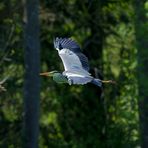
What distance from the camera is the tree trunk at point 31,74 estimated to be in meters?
11.9

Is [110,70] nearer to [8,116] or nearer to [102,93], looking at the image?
[102,93]

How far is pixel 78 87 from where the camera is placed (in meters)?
15.0

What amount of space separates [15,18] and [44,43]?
128 cm

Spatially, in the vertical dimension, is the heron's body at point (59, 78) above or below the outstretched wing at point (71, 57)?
below

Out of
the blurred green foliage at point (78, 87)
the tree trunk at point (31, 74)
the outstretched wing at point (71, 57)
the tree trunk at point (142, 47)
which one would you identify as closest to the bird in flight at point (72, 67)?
the outstretched wing at point (71, 57)

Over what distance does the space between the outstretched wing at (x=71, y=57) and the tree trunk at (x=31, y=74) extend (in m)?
5.83

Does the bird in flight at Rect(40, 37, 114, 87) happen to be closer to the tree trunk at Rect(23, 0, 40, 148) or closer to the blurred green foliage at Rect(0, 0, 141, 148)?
the tree trunk at Rect(23, 0, 40, 148)

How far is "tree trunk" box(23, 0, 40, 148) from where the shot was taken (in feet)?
39.1

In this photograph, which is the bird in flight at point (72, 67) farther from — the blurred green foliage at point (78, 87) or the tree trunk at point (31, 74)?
the blurred green foliage at point (78, 87)

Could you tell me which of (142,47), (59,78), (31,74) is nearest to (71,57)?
(59,78)

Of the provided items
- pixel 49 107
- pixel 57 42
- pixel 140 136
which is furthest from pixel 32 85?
pixel 57 42

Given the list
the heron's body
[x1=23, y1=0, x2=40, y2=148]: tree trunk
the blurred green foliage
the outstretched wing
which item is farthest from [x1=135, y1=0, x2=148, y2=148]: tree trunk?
the heron's body

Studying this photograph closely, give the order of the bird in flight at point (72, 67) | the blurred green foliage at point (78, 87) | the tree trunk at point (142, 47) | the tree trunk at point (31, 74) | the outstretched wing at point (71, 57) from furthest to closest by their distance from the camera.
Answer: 1. the blurred green foliage at point (78, 87)
2. the tree trunk at point (31, 74)
3. the tree trunk at point (142, 47)
4. the outstretched wing at point (71, 57)
5. the bird in flight at point (72, 67)

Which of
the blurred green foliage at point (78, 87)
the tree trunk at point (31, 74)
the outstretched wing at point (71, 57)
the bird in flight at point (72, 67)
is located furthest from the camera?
the blurred green foliage at point (78, 87)
